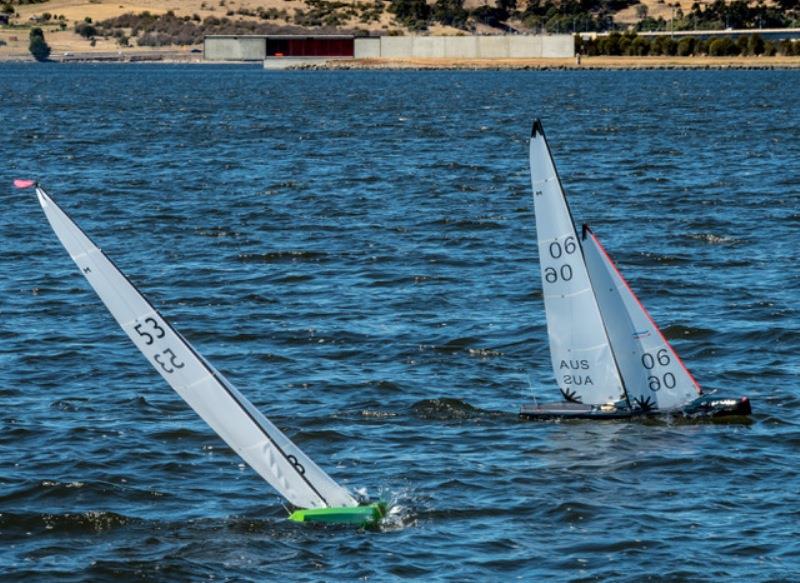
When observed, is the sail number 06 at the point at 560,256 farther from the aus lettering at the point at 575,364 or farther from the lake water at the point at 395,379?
the lake water at the point at 395,379

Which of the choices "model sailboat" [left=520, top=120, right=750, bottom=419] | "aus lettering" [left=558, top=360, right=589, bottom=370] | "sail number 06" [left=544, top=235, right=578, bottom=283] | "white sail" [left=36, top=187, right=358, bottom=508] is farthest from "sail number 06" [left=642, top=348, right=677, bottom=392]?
"white sail" [left=36, top=187, right=358, bottom=508]

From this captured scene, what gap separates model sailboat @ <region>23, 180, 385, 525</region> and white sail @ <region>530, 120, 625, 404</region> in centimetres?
704

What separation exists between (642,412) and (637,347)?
110 centimetres

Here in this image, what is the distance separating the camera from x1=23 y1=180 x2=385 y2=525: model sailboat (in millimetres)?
18594

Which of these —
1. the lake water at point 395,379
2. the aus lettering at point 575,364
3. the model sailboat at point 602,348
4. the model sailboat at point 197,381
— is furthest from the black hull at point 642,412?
the model sailboat at point 197,381

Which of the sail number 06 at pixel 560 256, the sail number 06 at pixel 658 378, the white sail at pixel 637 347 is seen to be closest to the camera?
the sail number 06 at pixel 560 256

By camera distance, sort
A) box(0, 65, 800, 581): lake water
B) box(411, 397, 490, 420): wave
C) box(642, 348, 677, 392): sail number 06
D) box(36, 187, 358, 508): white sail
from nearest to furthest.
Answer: box(36, 187, 358, 508): white sail < box(0, 65, 800, 581): lake water < box(642, 348, 677, 392): sail number 06 < box(411, 397, 490, 420): wave

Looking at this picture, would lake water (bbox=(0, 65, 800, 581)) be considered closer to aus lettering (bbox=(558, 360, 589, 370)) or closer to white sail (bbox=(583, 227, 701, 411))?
white sail (bbox=(583, 227, 701, 411))

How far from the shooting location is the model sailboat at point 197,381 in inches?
732

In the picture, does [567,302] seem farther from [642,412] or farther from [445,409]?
[445,409]

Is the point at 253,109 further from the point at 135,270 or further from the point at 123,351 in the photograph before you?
the point at 123,351

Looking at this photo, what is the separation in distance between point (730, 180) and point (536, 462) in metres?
47.3

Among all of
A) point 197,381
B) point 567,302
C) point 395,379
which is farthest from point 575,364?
point 197,381

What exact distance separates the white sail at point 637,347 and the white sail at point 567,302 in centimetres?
28
